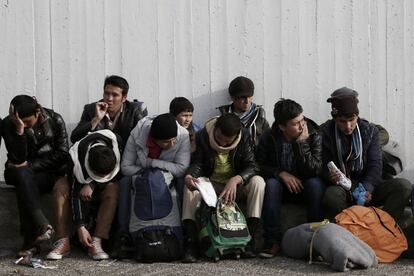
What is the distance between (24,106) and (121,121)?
95 centimetres

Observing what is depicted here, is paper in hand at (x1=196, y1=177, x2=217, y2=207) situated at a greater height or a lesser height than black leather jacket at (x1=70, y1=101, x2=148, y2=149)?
lesser

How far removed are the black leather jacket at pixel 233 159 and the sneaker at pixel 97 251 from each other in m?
0.97

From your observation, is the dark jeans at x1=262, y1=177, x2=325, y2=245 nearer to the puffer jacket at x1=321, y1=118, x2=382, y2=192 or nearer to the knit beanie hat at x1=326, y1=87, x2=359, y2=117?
the puffer jacket at x1=321, y1=118, x2=382, y2=192

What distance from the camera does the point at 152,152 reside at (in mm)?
7980

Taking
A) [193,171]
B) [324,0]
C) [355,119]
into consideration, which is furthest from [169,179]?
[324,0]

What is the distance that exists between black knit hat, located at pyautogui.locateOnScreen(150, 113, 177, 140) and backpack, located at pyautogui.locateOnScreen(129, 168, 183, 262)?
305 millimetres

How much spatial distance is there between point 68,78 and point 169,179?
172cm

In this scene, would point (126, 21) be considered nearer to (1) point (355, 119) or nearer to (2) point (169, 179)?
(2) point (169, 179)

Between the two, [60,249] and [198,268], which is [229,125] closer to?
[198,268]

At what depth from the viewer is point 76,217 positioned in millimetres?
7715

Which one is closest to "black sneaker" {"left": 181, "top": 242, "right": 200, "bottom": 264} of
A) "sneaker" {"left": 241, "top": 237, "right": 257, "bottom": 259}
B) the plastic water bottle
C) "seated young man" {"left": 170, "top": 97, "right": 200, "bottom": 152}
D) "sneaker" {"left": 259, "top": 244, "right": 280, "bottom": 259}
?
"sneaker" {"left": 241, "top": 237, "right": 257, "bottom": 259}

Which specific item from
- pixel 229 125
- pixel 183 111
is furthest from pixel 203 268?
pixel 183 111

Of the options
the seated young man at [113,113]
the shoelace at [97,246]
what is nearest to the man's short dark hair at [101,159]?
the seated young man at [113,113]

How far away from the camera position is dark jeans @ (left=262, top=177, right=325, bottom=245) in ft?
25.5
